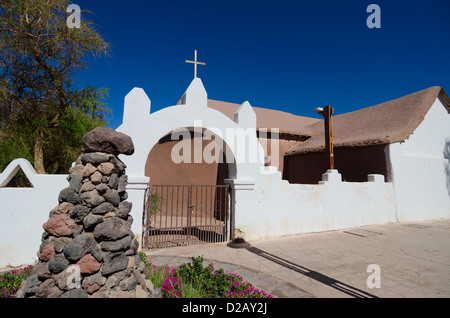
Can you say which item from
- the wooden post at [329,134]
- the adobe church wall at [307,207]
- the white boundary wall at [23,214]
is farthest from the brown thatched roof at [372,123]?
the white boundary wall at [23,214]

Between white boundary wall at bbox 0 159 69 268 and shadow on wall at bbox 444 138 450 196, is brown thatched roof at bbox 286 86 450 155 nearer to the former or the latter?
shadow on wall at bbox 444 138 450 196

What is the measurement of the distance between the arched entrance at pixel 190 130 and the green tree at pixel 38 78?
3.74 m

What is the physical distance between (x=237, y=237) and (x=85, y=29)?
8.25 m

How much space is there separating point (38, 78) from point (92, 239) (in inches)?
316

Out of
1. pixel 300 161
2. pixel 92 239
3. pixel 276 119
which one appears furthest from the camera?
pixel 276 119

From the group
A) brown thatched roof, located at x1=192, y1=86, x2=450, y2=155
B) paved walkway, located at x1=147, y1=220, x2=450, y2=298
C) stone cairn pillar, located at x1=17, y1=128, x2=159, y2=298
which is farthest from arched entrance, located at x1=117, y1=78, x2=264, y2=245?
brown thatched roof, located at x1=192, y1=86, x2=450, y2=155

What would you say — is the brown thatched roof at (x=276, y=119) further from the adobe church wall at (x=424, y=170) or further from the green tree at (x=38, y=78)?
the green tree at (x=38, y=78)

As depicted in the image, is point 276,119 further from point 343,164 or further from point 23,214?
point 23,214

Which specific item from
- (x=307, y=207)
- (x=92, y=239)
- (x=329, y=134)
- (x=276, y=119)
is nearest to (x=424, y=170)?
(x=329, y=134)

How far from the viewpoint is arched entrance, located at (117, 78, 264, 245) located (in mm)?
5699

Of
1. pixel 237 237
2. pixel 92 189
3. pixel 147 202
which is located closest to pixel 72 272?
pixel 92 189

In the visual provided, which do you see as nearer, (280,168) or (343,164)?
(343,164)

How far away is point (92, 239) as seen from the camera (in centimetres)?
253
